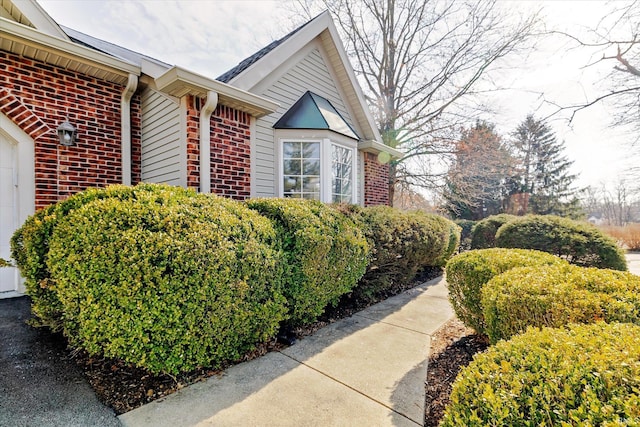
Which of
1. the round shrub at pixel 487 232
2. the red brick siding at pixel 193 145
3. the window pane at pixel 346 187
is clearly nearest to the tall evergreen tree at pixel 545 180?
the round shrub at pixel 487 232

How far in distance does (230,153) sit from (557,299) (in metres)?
4.86

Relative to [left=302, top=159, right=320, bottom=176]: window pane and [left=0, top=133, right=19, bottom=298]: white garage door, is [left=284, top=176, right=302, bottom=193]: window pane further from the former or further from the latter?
[left=0, top=133, right=19, bottom=298]: white garage door

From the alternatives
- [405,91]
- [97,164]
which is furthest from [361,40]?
[97,164]

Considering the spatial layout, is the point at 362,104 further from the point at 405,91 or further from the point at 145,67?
the point at 405,91

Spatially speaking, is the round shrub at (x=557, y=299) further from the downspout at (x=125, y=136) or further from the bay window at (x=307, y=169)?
the downspout at (x=125, y=136)

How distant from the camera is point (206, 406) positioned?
2.28 meters

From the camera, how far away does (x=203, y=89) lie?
4562mm

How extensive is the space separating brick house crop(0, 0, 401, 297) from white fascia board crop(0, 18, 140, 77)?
0.04ft

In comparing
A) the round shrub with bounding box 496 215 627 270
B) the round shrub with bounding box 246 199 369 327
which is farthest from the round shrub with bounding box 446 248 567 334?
the round shrub with bounding box 496 215 627 270

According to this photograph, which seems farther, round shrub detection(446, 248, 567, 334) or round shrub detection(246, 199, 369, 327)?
round shrub detection(246, 199, 369, 327)

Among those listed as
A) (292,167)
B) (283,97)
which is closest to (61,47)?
(283,97)

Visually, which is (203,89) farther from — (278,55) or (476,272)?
(476,272)

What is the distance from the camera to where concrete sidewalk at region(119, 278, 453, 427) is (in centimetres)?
216

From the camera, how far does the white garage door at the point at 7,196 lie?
454cm
